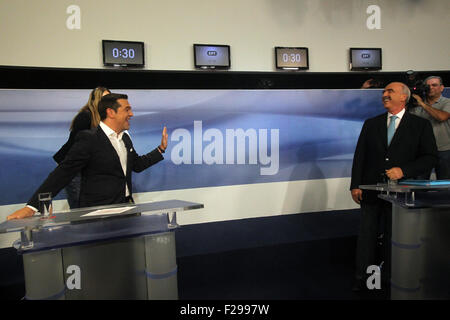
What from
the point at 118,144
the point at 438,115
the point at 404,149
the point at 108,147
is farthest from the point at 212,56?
the point at 438,115

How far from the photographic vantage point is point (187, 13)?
11.8 feet

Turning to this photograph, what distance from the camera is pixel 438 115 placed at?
3.19 m

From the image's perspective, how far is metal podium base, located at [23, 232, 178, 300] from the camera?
1.45 m

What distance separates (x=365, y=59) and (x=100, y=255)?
12.5ft

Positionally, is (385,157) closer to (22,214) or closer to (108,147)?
(108,147)

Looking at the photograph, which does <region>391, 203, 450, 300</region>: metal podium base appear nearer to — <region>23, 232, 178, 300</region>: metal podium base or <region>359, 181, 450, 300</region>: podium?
<region>359, 181, 450, 300</region>: podium

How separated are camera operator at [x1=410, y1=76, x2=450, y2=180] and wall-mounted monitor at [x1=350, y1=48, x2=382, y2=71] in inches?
33.0

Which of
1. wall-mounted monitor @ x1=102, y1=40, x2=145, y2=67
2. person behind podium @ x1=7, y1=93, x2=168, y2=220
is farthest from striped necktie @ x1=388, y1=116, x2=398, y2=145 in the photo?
wall-mounted monitor @ x1=102, y1=40, x2=145, y2=67

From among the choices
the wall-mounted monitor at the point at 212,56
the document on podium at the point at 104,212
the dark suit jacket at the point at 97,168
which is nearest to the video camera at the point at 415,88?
the wall-mounted monitor at the point at 212,56

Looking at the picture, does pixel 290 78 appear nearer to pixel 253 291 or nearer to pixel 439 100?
pixel 439 100

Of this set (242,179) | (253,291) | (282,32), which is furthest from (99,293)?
(282,32)

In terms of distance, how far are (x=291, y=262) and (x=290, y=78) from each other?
2.12m

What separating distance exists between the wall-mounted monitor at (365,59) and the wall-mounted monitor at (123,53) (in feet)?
8.24

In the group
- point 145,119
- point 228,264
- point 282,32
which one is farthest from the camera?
point 282,32
